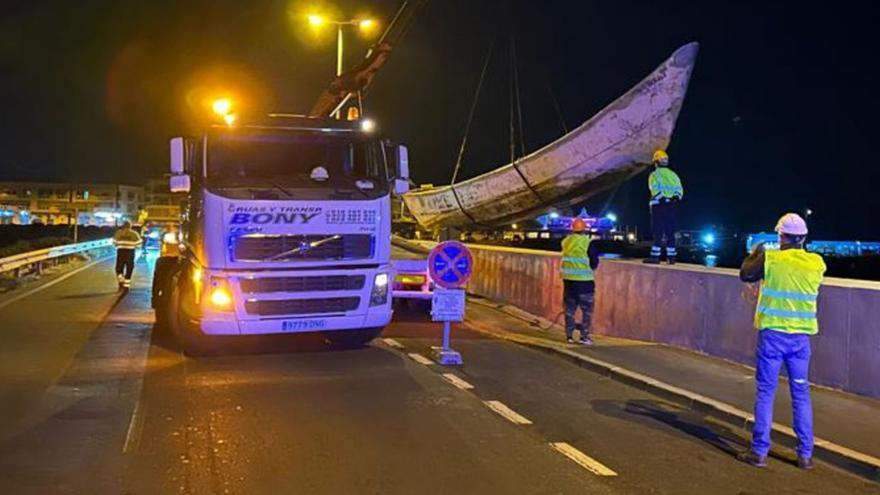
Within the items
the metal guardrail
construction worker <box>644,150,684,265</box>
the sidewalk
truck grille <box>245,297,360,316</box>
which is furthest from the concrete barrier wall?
the metal guardrail

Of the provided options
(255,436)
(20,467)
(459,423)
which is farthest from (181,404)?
(459,423)

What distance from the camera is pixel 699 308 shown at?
36.1ft

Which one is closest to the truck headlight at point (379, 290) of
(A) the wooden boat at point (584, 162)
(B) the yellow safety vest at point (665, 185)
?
(B) the yellow safety vest at point (665, 185)

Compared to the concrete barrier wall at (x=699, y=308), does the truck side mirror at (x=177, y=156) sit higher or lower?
higher

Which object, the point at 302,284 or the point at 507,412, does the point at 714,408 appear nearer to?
the point at 507,412

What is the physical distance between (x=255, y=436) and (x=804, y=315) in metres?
4.39

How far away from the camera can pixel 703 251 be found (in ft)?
92.5

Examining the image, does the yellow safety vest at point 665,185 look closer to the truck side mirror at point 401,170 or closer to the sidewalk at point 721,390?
the sidewalk at point 721,390

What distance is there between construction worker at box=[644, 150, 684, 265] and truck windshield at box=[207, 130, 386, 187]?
172 inches

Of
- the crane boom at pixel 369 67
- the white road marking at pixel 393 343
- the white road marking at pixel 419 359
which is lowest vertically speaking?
the white road marking at pixel 419 359

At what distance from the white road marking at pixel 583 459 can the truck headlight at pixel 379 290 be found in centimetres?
418

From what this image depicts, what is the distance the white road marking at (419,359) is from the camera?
1052 centimetres

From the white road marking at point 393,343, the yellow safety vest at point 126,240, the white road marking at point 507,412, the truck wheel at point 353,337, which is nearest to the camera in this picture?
the white road marking at point 507,412

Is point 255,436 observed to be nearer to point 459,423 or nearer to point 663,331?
point 459,423
